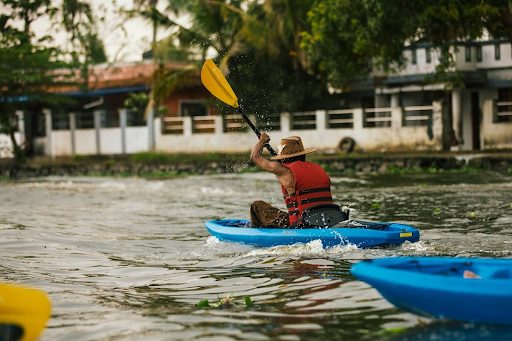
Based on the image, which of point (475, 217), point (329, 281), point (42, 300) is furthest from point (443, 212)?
point (42, 300)

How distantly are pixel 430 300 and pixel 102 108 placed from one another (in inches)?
1202

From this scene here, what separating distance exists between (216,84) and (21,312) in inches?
270

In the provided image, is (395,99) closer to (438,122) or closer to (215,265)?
(438,122)

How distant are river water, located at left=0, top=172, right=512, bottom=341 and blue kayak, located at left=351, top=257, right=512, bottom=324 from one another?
0.39 feet

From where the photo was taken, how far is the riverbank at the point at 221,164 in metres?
20.2

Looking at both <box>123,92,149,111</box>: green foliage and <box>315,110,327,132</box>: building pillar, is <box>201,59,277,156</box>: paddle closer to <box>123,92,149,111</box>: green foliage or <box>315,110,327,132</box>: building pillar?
<box>315,110,327,132</box>: building pillar

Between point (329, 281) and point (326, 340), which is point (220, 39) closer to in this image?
point (329, 281)

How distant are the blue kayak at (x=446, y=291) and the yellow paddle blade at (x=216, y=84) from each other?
5778mm

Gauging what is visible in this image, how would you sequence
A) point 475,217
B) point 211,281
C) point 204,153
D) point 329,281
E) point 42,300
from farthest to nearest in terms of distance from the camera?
point 204,153, point 475,217, point 211,281, point 329,281, point 42,300

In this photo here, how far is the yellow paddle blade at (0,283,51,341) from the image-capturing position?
4055 millimetres

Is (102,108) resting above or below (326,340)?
above

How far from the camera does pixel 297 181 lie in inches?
321

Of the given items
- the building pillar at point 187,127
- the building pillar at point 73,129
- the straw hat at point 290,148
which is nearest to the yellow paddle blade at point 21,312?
the straw hat at point 290,148

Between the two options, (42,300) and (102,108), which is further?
(102,108)
